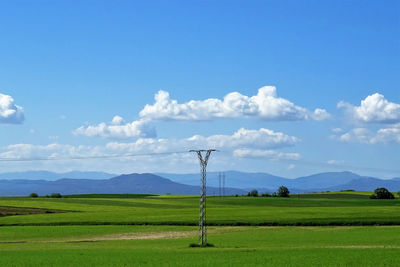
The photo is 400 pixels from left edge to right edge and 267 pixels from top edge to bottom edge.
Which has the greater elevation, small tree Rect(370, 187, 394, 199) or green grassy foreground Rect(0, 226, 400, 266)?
small tree Rect(370, 187, 394, 199)

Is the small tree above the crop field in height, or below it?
above

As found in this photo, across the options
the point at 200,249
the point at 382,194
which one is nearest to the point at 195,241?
the point at 200,249

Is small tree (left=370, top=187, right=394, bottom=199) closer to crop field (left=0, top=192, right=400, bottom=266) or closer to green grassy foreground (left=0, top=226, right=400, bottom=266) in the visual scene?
crop field (left=0, top=192, right=400, bottom=266)

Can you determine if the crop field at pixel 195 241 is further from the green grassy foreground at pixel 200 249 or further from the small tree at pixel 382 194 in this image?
the small tree at pixel 382 194

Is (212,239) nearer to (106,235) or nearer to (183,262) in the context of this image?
(106,235)

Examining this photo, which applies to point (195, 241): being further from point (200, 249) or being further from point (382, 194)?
point (382, 194)

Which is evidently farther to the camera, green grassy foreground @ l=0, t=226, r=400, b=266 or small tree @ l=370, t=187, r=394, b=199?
small tree @ l=370, t=187, r=394, b=199

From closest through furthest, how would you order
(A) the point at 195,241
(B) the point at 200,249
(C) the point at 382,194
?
1. (B) the point at 200,249
2. (A) the point at 195,241
3. (C) the point at 382,194

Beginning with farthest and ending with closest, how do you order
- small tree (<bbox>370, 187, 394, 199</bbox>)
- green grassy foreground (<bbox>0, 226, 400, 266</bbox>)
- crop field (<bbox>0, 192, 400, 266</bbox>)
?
small tree (<bbox>370, 187, 394, 199</bbox>)
crop field (<bbox>0, 192, 400, 266</bbox>)
green grassy foreground (<bbox>0, 226, 400, 266</bbox>)

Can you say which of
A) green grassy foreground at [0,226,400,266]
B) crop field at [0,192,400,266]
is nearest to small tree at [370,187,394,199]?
crop field at [0,192,400,266]

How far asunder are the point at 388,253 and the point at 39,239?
146 ft

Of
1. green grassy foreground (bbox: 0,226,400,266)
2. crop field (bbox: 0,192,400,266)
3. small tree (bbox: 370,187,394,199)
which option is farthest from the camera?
small tree (bbox: 370,187,394,199)

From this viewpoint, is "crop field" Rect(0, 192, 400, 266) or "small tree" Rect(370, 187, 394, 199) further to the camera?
"small tree" Rect(370, 187, 394, 199)

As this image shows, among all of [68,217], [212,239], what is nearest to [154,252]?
[212,239]
